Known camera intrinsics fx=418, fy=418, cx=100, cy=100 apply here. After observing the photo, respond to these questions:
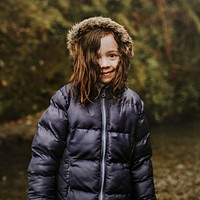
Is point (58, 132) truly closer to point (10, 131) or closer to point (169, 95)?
point (10, 131)

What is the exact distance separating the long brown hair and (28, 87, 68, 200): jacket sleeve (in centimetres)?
15

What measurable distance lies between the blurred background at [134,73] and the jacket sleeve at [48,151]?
2.72m

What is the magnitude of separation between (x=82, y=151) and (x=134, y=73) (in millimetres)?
6082

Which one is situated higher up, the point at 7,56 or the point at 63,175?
the point at 7,56

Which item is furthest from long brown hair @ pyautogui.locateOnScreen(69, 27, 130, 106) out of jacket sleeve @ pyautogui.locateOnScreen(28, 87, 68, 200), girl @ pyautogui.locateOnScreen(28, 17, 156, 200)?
jacket sleeve @ pyautogui.locateOnScreen(28, 87, 68, 200)

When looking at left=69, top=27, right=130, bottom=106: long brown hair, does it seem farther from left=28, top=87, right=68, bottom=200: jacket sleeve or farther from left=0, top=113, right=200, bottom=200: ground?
left=0, top=113, right=200, bottom=200: ground

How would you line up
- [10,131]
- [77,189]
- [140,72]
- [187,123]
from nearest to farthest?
[77,189], [10,131], [140,72], [187,123]

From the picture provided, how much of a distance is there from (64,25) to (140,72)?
1.84m

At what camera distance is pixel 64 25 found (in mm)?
7875

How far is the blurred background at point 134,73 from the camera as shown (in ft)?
21.0

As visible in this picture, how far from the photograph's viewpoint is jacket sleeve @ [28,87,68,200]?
259 centimetres

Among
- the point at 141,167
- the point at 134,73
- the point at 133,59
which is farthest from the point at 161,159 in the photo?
the point at 141,167

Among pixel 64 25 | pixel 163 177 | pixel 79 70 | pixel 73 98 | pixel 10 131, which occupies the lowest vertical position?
pixel 163 177

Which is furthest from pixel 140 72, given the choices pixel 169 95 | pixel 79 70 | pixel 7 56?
pixel 79 70
